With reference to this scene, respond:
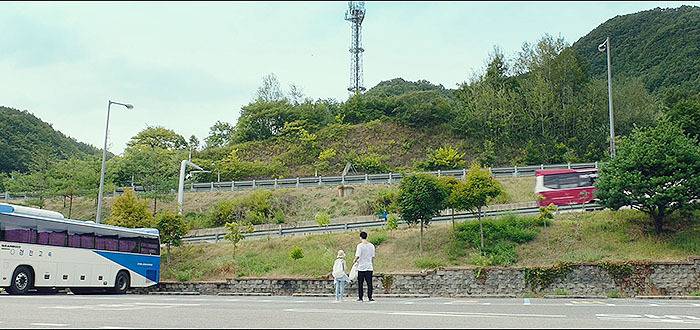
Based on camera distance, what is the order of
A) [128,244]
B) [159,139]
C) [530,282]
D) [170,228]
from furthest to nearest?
[159,139]
[170,228]
[128,244]
[530,282]

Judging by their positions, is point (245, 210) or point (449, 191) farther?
point (245, 210)

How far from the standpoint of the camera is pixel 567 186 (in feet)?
120

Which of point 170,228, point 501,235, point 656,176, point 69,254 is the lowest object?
point 69,254

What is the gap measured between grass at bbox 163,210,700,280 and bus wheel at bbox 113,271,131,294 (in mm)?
4098

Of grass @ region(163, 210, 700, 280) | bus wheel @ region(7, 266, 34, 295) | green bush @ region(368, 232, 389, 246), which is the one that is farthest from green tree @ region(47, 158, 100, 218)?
bus wheel @ region(7, 266, 34, 295)

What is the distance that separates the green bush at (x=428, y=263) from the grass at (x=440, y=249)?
0.13ft

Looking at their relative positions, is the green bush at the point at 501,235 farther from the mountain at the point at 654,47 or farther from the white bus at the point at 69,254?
the mountain at the point at 654,47

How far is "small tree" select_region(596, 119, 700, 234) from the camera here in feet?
86.9

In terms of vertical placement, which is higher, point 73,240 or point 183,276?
point 73,240

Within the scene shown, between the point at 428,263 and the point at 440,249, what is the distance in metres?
2.36

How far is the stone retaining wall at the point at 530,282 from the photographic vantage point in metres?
23.0

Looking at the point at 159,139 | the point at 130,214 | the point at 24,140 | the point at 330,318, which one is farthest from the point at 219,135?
the point at 330,318

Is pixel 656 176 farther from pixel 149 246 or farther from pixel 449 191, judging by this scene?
pixel 149 246

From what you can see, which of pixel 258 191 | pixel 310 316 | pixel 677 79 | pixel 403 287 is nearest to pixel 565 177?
pixel 403 287
